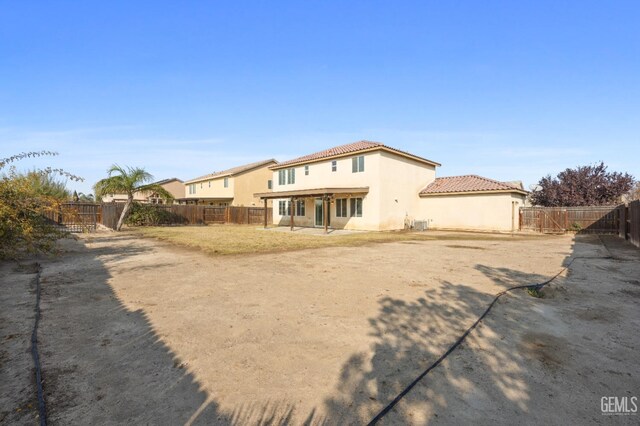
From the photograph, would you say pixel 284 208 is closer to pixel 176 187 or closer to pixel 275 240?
pixel 275 240

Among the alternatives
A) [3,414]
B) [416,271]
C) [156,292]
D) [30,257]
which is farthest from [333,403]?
[30,257]

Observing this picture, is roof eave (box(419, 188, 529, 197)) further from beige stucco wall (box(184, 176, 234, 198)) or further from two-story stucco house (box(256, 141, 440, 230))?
beige stucco wall (box(184, 176, 234, 198))

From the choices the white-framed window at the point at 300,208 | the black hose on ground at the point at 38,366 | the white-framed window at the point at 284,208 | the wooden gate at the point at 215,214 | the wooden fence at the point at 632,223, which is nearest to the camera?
the black hose on ground at the point at 38,366

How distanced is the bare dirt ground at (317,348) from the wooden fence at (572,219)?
56.5ft

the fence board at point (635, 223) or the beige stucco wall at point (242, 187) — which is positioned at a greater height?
the beige stucco wall at point (242, 187)

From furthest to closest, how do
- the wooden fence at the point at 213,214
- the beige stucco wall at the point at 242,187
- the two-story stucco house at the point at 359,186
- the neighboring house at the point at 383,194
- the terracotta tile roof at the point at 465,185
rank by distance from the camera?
1. the beige stucco wall at the point at 242,187
2. the wooden fence at the point at 213,214
3. the terracotta tile roof at the point at 465,185
4. the neighboring house at the point at 383,194
5. the two-story stucco house at the point at 359,186

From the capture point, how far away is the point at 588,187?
89.5 feet

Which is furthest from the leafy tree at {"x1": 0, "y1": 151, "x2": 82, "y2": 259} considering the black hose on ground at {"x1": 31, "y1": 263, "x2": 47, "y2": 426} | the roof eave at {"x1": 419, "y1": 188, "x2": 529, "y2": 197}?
the roof eave at {"x1": 419, "y1": 188, "x2": 529, "y2": 197}

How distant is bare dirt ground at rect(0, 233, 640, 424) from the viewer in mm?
2730

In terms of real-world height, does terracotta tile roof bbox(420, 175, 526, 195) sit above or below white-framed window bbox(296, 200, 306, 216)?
above

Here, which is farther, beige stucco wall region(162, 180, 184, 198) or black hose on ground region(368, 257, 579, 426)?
beige stucco wall region(162, 180, 184, 198)

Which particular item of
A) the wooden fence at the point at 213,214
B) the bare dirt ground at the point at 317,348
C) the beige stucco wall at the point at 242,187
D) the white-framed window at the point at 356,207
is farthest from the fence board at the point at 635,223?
the beige stucco wall at the point at 242,187

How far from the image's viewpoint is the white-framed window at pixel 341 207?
80.4 feet

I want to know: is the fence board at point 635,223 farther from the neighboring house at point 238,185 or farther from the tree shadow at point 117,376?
the neighboring house at point 238,185
